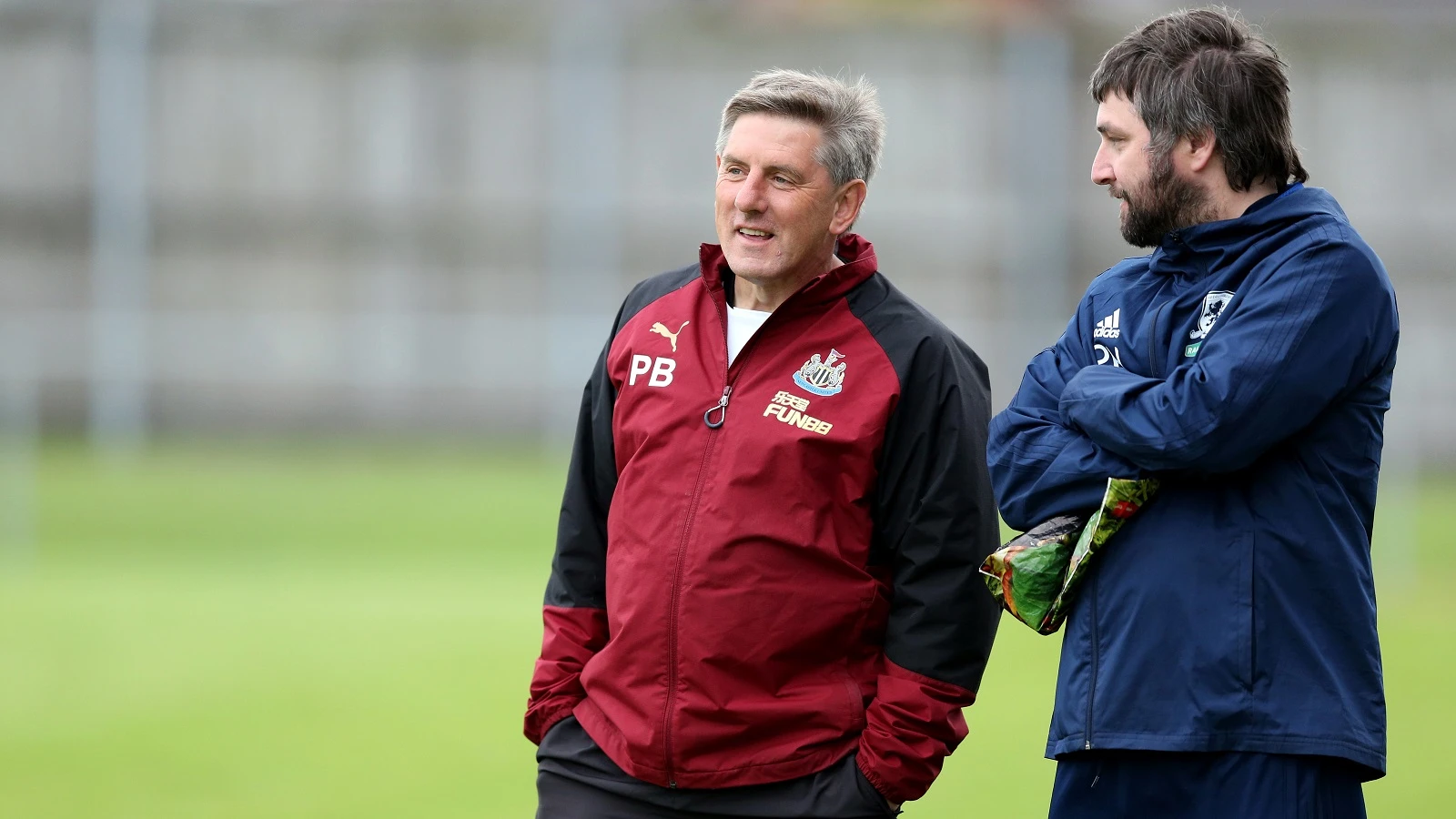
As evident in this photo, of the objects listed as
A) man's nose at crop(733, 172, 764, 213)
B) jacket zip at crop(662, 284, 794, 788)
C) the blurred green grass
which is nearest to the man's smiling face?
man's nose at crop(733, 172, 764, 213)

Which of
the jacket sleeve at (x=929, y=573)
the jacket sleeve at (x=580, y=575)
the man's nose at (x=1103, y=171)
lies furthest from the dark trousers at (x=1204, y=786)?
the jacket sleeve at (x=580, y=575)

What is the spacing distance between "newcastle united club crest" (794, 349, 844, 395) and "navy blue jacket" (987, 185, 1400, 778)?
545 millimetres

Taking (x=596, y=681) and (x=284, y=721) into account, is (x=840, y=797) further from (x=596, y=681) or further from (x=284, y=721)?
(x=284, y=721)

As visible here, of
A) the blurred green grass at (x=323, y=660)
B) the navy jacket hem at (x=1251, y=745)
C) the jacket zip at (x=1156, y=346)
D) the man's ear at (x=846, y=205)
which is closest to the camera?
the navy jacket hem at (x=1251, y=745)

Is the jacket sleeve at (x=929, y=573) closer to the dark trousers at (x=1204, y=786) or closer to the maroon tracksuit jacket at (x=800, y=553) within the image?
the maroon tracksuit jacket at (x=800, y=553)

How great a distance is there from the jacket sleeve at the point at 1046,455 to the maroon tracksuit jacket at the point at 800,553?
0.24m

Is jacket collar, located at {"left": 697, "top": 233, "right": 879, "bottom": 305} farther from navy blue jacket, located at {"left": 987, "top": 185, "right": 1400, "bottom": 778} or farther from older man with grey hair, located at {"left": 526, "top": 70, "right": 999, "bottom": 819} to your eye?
navy blue jacket, located at {"left": 987, "top": 185, "right": 1400, "bottom": 778}

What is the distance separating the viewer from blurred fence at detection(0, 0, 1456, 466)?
20469 mm

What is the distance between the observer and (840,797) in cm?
292

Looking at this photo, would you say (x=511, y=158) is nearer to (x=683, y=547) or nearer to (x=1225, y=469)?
(x=683, y=547)

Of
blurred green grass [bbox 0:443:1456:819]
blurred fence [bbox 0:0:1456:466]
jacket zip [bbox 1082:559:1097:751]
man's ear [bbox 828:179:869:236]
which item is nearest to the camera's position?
jacket zip [bbox 1082:559:1097:751]

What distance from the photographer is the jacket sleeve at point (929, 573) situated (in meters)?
2.94

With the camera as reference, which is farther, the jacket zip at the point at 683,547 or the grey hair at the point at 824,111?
the grey hair at the point at 824,111

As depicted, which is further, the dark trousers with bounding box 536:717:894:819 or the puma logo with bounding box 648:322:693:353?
the puma logo with bounding box 648:322:693:353
